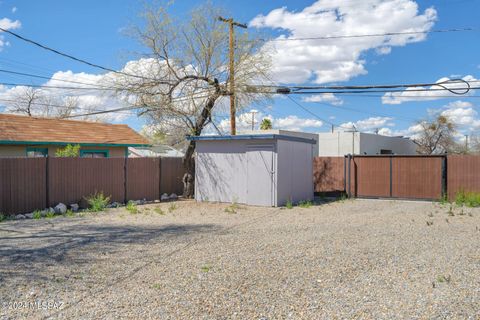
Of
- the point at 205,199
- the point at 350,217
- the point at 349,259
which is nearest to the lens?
the point at 349,259

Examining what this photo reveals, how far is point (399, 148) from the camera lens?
44.8 meters

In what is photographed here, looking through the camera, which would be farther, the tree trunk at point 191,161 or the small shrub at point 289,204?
the tree trunk at point 191,161

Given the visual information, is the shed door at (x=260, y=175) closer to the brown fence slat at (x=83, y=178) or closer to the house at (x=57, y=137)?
the brown fence slat at (x=83, y=178)

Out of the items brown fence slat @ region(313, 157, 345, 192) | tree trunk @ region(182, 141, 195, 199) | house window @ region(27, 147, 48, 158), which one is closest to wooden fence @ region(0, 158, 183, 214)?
tree trunk @ region(182, 141, 195, 199)

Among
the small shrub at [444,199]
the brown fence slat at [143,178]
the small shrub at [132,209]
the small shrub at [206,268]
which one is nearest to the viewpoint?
the small shrub at [206,268]

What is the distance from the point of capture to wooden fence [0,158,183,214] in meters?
12.9

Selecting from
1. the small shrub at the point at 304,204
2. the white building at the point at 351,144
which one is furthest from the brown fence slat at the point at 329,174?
the white building at the point at 351,144

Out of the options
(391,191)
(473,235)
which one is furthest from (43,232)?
(391,191)

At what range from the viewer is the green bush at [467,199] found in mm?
15750

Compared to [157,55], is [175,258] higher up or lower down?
lower down

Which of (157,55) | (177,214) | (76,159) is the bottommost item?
(177,214)

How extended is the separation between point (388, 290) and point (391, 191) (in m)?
13.6

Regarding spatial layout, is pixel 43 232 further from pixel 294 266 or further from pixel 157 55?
pixel 157 55

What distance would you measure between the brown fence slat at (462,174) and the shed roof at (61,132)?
13319 mm
